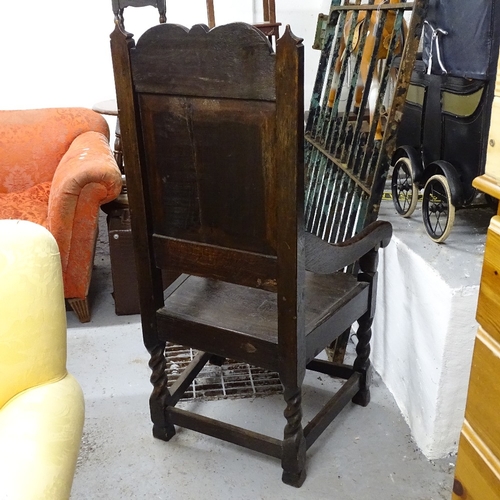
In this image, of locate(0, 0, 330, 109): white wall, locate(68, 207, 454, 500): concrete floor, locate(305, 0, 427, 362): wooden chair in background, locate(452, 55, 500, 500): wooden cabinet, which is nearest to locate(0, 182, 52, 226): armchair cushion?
locate(68, 207, 454, 500): concrete floor

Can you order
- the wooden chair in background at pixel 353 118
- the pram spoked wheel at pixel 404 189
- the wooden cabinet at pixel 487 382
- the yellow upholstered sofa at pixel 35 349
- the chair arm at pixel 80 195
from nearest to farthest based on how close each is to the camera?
the wooden cabinet at pixel 487 382 → the yellow upholstered sofa at pixel 35 349 → the wooden chair in background at pixel 353 118 → the pram spoked wheel at pixel 404 189 → the chair arm at pixel 80 195

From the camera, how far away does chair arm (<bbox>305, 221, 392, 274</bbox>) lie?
1308 mm

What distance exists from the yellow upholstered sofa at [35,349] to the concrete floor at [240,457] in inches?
23.7

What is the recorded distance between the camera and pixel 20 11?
125 inches

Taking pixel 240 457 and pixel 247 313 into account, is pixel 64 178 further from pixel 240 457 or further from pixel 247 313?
pixel 240 457

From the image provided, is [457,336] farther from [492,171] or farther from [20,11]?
[20,11]

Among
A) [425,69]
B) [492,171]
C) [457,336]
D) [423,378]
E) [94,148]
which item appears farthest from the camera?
[94,148]

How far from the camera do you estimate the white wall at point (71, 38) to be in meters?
3.21

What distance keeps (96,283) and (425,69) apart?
5.82 ft

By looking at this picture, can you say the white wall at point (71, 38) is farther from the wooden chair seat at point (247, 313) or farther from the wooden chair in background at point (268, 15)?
the wooden chair seat at point (247, 313)

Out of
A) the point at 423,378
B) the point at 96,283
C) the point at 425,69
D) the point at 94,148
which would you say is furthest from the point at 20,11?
the point at 423,378

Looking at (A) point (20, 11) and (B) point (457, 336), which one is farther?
(A) point (20, 11)

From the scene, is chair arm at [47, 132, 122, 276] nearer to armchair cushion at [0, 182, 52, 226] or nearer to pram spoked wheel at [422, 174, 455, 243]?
armchair cushion at [0, 182, 52, 226]

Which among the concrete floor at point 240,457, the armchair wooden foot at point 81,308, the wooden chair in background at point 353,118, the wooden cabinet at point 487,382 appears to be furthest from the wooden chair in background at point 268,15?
the wooden cabinet at point 487,382
